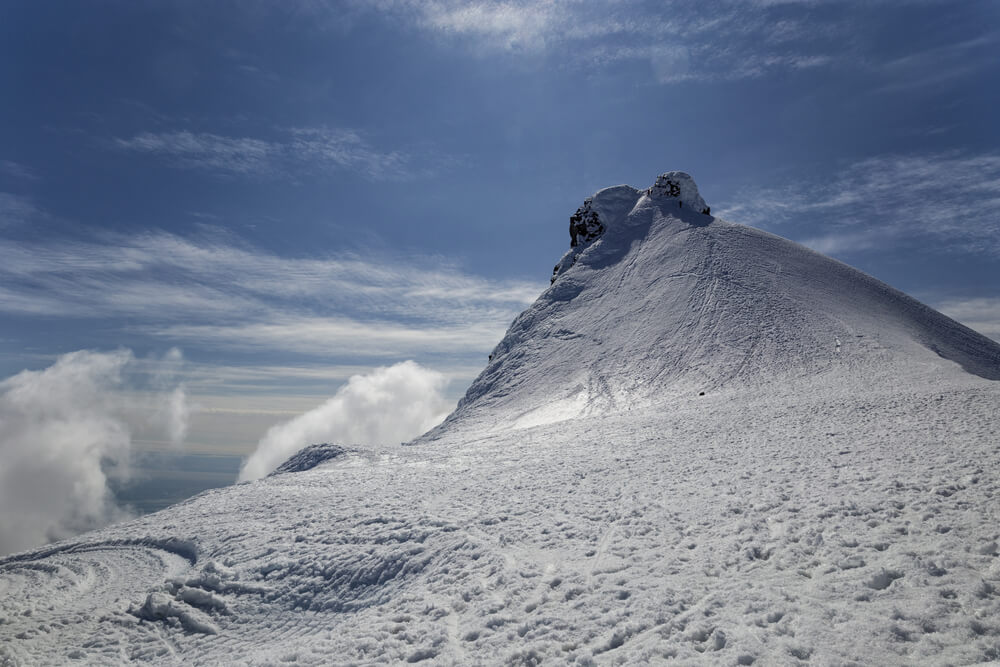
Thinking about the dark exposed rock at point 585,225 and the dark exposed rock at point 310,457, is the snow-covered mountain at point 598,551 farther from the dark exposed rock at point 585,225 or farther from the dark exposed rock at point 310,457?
the dark exposed rock at point 585,225

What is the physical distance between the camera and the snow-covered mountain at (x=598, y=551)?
8.27 m

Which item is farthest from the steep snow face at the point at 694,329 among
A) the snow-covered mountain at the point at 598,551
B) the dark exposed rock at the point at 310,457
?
the dark exposed rock at the point at 310,457

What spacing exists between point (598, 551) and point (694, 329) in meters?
40.3

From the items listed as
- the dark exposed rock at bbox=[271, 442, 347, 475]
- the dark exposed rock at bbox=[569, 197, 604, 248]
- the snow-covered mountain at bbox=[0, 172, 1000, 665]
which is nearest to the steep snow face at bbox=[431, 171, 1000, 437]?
the dark exposed rock at bbox=[569, 197, 604, 248]

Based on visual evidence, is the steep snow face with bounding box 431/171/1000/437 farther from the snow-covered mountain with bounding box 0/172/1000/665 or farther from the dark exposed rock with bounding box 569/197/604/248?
the snow-covered mountain with bounding box 0/172/1000/665

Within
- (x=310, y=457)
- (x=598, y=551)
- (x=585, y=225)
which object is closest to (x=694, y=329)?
(x=310, y=457)

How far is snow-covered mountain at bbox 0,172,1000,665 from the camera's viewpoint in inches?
326

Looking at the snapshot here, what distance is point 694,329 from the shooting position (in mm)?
48625

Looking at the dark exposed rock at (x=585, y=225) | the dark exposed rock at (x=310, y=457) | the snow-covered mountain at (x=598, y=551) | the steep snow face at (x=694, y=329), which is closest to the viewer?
the snow-covered mountain at (x=598, y=551)

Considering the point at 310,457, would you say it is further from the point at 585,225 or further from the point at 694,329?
the point at 585,225

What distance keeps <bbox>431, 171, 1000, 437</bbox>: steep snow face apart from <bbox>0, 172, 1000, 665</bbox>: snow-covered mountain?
6573 millimetres

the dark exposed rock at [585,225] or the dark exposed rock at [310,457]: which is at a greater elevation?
the dark exposed rock at [585,225]

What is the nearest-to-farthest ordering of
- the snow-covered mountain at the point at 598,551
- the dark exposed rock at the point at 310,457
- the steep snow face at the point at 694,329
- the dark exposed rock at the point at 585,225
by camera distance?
1. the snow-covered mountain at the point at 598,551
2. the dark exposed rock at the point at 310,457
3. the steep snow face at the point at 694,329
4. the dark exposed rock at the point at 585,225

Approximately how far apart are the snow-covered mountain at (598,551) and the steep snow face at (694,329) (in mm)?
6573
